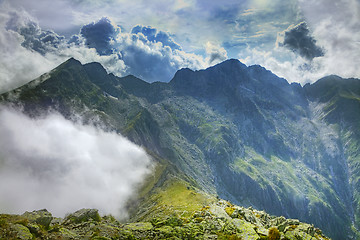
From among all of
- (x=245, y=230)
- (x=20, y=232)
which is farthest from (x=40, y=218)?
(x=245, y=230)

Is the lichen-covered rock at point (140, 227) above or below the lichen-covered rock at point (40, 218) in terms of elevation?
below

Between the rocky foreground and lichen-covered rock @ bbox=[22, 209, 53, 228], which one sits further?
lichen-covered rock @ bbox=[22, 209, 53, 228]

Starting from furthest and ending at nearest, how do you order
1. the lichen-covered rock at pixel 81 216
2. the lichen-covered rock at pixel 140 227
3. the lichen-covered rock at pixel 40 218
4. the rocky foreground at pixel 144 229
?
the lichen-covered rock at pixel 81 216 < the lichen-covered rock at pixel 140 227 < the lichen-covered rock at pixel 40 218 < the rocky foreground at pixel 144 229

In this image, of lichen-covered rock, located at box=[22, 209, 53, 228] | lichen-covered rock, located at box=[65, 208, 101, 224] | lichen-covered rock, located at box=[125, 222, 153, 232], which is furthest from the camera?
lichen-covered rock, located at box=[65, 208, 101, 224]

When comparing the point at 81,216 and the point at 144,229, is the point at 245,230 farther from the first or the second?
the point at 81,216

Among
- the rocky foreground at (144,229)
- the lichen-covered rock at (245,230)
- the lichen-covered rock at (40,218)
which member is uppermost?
the lichen-covered rock at (40,218)

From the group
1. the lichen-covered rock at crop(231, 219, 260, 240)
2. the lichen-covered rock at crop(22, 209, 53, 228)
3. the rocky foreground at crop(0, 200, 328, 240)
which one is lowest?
the lichen-covered rock at crop(231, 219, 260, 240)

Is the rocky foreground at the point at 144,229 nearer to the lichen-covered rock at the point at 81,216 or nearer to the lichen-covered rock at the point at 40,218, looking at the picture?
the lichen-covered rock at the point at 40,218

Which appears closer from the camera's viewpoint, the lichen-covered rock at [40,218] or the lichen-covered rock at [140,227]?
the lichen-covered rock at [40,218]

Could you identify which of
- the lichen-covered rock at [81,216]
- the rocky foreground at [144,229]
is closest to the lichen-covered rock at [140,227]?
the rocky foreground at [144,229]

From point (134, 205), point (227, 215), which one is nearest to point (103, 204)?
point (134, 205)

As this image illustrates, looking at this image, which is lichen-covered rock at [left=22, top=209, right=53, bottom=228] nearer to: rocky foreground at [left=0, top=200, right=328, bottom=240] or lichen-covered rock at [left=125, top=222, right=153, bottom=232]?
rocky foreground at [left=0, top=200, right=328, bottom=240]

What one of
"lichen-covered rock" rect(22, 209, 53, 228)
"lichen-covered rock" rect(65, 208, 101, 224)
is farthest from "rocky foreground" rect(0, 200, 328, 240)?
"lichen-covered rock" rect(65, 208, 101, 224)

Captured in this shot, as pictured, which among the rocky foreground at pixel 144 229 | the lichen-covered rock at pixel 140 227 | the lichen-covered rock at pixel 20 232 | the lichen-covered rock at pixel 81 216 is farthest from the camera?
the lichen-covered rock at pixel 81 216
